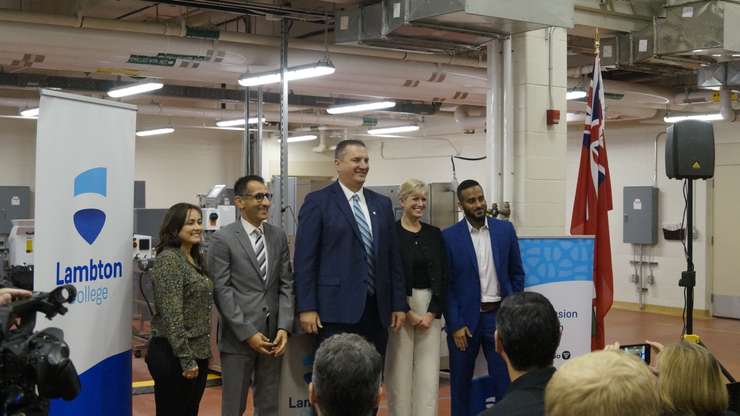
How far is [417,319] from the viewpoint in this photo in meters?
4.59

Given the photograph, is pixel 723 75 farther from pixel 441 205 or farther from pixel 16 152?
pixel 16 152

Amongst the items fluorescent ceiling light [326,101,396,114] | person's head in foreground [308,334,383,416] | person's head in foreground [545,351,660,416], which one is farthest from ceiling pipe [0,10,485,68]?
person's head in foreground [545,351,660,416]

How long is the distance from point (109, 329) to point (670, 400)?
Answer: 2620 mm

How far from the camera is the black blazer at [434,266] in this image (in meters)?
4.60

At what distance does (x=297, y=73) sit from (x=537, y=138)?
272 cm

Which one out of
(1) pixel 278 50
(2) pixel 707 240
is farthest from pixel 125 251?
(2) pixel 707 240

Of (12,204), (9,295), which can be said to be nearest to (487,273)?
(9,295)

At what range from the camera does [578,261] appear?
5.16 m

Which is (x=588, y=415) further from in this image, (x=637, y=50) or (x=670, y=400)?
(x=637, y=50)

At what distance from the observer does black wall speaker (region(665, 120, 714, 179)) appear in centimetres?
507

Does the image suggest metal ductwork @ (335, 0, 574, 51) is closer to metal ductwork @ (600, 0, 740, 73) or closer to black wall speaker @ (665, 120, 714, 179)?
black wall speaker @ (665, 120, 714, 179)

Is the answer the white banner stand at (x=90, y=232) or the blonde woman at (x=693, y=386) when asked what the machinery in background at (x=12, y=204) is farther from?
the blonde woman at (x=693, y=386)

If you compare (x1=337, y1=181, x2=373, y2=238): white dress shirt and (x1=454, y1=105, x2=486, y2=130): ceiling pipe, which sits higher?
(x1=454, y1=105, x2=486, y2=130): ceiling pipe

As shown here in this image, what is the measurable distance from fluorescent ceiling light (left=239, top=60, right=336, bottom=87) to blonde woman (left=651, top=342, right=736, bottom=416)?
5.57 metres
